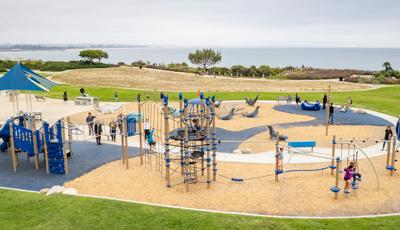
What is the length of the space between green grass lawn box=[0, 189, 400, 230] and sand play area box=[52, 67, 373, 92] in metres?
41.2

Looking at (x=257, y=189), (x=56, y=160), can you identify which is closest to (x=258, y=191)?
(x=257, y=189)

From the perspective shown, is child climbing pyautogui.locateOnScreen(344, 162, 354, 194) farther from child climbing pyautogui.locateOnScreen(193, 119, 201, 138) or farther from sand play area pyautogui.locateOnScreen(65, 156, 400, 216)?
child climbing pyautogui.locateOnScreen(193, 119, 201, 138)

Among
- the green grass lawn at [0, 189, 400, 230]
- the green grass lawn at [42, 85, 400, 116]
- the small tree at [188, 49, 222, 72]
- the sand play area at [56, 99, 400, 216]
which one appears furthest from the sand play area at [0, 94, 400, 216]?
the small tree at [188, 49, 222, 72]

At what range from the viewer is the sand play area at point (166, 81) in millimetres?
56406

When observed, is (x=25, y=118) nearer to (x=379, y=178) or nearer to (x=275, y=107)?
(x=379, y=178)

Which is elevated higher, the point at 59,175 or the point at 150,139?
the point at 150,139

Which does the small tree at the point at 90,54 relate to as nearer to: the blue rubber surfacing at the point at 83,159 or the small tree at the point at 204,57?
the small tree at the point at 204,57

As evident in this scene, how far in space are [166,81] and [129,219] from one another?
54.2 m

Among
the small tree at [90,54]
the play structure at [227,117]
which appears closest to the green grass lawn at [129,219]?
the play structure at [227,117]

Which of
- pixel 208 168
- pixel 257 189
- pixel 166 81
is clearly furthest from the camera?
pixel 166 81

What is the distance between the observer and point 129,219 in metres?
11.8

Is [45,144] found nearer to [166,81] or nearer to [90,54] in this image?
[166,81]

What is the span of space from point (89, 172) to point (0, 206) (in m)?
4.64

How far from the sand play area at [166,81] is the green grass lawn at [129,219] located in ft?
135
